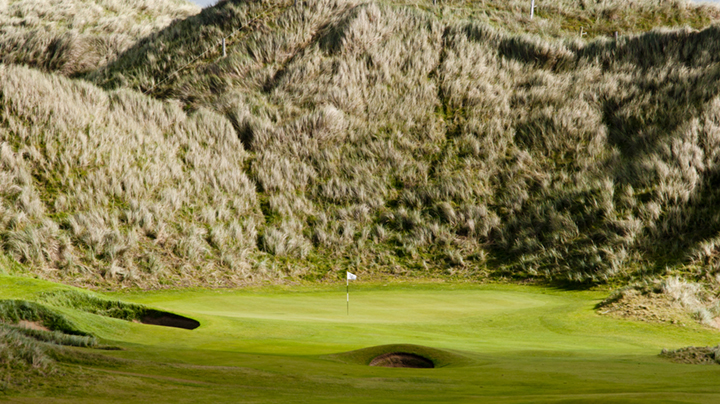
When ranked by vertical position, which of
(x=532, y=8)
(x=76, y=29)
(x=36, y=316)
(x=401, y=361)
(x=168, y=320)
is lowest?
(x=168, y=320)

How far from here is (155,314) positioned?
30.5ft

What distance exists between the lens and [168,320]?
9266mm

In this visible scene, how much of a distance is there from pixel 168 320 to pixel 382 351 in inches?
167

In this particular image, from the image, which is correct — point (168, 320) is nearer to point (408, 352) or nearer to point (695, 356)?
point (408, 352)

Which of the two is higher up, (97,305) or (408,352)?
(408,352)

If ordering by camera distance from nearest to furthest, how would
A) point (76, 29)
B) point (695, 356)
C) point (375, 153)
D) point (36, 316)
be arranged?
point (695, 356) < point (36, 316) < point (375, 153) < point (76, 29)

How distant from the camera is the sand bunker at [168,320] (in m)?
9.12

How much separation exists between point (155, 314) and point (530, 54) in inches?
830

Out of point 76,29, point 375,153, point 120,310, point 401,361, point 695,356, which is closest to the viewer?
point 401,361

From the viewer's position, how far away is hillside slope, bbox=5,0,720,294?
1819 cm

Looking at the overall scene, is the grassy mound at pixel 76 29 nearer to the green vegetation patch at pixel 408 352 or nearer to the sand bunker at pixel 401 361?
the green vegetation patch at pixel 408 352

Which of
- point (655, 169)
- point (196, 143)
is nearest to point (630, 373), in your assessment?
point (655, 169)

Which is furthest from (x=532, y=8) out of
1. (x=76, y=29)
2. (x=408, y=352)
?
(x=408, y=352)

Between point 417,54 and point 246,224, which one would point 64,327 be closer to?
point 246,224
